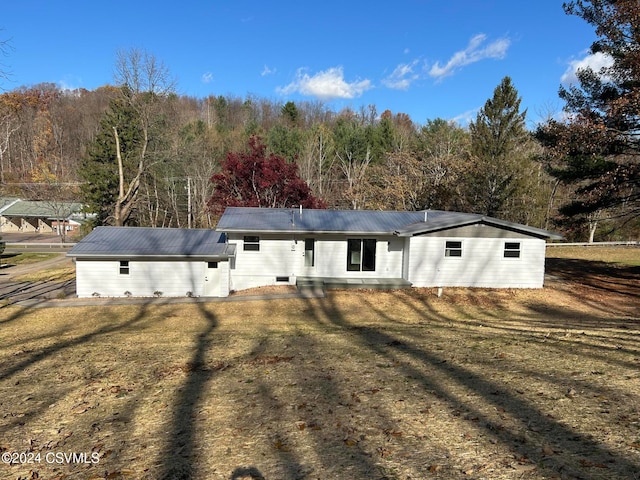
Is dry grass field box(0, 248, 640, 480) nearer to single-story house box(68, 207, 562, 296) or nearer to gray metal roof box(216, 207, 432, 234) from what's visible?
single-story house box(68, 207, 562, 296)

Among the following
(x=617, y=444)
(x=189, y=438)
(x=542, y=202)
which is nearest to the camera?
(x=617, y=444)

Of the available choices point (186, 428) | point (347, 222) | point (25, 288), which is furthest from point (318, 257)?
point (25, 288)

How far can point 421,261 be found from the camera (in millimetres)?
18000

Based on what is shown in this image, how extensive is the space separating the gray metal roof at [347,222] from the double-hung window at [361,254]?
0.74 meters

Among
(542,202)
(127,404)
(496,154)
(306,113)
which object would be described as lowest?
(127,404)

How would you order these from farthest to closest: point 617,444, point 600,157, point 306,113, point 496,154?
point 306,113 < point 496,154 < point 600,157 < point 617,444

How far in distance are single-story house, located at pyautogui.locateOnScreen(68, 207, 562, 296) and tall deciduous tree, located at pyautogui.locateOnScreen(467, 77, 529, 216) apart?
49.4 feet

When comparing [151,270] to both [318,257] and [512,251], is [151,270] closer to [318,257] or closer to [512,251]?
[318,257]

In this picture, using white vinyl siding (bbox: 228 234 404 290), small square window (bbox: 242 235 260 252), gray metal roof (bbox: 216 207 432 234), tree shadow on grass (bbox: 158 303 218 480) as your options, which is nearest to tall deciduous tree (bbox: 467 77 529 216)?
gray metal roof (bbox: 216 207 432 234)

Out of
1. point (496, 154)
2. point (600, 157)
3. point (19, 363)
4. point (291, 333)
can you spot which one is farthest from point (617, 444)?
point (496, 154)

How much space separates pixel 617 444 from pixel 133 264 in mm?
18432

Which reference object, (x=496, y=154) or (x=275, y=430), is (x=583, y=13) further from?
(x=275, y=430)

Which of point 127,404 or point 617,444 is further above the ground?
point 617,444

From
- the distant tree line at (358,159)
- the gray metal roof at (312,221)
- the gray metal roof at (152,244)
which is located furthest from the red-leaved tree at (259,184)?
the gray metal roof at (152,244)
